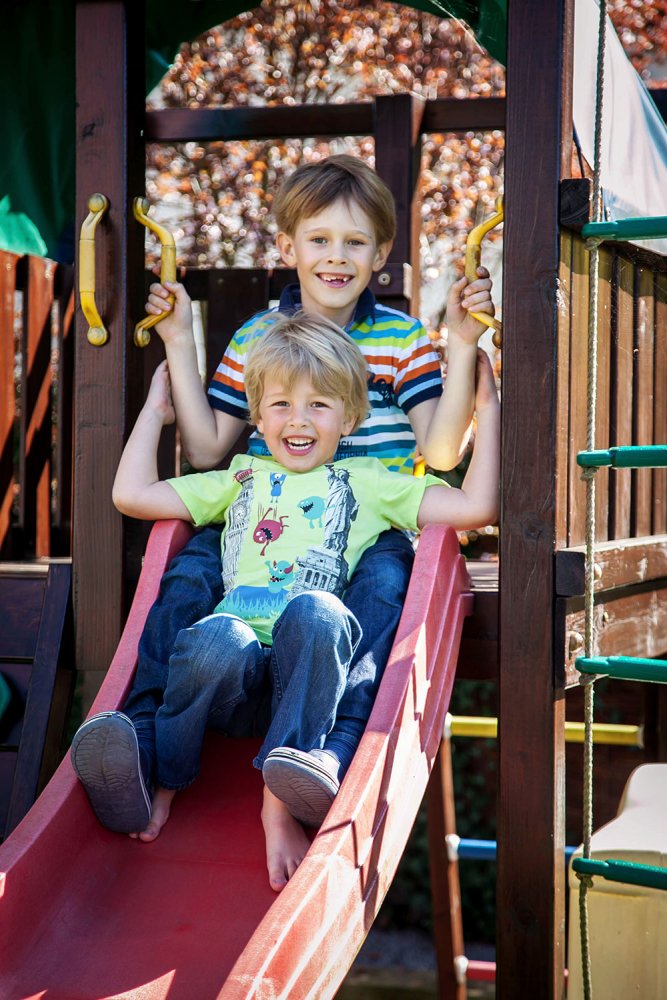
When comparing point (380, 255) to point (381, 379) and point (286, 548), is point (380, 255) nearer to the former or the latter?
point (381, 379)

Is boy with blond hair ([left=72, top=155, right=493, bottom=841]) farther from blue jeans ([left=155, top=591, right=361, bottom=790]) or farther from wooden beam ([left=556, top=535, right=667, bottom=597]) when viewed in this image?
wooden beam ([left=556, top=535, right=667, bottom=597])

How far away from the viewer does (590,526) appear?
8.00 ft

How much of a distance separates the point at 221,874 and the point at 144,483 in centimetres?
97

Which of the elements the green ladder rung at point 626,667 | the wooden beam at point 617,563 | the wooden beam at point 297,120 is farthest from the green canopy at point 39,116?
the green ladder rung at point 626,667

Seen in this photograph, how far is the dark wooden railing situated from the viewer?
3992 mm

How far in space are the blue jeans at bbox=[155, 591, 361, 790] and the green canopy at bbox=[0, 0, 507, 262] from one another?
7.76 feet

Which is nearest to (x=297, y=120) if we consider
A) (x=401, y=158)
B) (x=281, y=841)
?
(x=401, y=158)

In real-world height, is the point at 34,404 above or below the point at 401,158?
below

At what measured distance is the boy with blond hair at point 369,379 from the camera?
2510 mm

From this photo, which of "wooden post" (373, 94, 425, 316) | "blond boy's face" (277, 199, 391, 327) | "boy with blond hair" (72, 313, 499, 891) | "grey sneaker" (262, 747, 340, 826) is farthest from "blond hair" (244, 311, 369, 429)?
"wooden post" (373, 94, 425, 316)

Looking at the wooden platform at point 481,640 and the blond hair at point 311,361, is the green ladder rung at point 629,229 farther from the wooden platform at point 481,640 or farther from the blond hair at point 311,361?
the wooden platform at point 481,640

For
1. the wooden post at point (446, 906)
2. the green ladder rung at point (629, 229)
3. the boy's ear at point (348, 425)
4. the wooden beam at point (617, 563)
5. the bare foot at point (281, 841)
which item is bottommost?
the wooden post at point (446, 906)

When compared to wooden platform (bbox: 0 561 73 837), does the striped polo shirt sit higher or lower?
higher

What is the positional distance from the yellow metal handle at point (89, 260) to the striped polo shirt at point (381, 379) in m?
0.39
